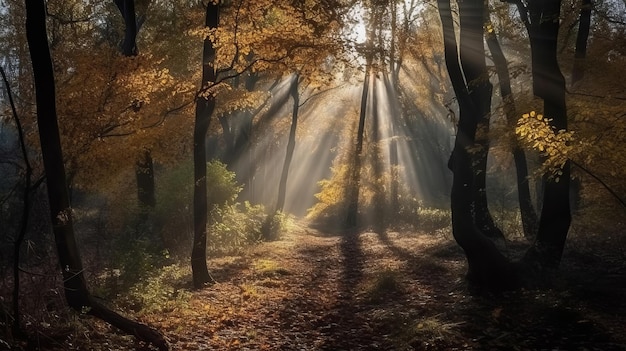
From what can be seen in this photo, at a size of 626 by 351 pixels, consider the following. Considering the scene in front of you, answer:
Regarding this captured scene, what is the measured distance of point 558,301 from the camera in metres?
7.73

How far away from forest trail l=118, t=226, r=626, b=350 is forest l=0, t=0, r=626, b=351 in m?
0.05

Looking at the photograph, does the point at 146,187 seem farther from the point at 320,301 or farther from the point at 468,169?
the point at 468,169

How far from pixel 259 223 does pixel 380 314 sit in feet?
43.0

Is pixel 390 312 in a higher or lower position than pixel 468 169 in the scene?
Answer: lower

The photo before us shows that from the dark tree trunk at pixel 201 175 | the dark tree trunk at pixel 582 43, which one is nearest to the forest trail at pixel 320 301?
the dark tree trunk at pixel 201 175

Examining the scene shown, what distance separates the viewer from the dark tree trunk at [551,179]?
9.05 meters

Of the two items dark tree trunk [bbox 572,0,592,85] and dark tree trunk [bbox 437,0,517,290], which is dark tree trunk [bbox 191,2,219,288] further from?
dark tree trunk [bbox 572,0,592,85]

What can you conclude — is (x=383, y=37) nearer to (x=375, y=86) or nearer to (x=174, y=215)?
(x=375, y=86)

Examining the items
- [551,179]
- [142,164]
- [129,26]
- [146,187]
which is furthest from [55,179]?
[146,187]

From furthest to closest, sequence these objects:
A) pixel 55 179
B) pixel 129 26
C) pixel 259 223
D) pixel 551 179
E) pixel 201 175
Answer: pixel 259 223 < pixel 129 26 < pixel 201 175 < pixel 551 179 < pixel 55 179

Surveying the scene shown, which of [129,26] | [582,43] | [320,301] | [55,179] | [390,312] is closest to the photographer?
[55,179]

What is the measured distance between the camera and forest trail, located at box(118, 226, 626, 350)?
22.5ft

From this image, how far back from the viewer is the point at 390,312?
8742mm

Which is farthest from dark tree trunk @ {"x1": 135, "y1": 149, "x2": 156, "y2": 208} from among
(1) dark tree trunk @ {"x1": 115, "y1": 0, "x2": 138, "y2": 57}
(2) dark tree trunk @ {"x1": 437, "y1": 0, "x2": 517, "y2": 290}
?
(2) dark tree trunk @ {"x1": 437, "y1": 0, "x2": 517, "y2": 290}
